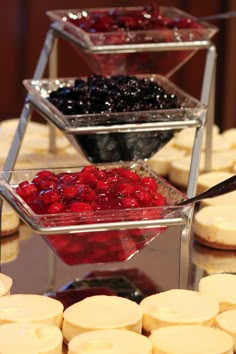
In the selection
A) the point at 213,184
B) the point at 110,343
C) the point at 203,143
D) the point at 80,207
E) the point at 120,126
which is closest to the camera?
the point at 110,343

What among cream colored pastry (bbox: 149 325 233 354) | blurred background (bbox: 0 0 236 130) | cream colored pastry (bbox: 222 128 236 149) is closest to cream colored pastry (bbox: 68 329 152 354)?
cream colored pastry (bbox: 149 325 233 354)

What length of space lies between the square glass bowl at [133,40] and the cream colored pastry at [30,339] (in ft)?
2.31

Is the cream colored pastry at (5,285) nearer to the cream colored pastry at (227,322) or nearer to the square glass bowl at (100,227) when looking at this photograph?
the square glass bowl at (100,227)

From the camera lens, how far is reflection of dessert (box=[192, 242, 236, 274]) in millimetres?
1871

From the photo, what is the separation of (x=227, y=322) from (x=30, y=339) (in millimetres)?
279

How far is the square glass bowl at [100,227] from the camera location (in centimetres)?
161

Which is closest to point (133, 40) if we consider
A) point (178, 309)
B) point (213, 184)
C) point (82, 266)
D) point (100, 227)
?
point (213, 184)

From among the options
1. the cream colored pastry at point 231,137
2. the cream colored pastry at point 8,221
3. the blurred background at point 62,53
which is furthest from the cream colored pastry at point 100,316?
the blurred background at point 62,53

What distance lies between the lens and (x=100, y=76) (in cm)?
208

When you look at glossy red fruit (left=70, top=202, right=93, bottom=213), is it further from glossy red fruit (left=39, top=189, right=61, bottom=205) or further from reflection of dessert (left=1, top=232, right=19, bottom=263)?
reflection of dessert (left=1, top=232, right=19, bottom=263)

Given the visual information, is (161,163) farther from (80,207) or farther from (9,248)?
(80,207)

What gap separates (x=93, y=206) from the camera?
1668 mm

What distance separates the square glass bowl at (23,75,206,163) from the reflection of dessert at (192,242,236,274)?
0.21 metres

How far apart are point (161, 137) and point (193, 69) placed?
6.18 ft
